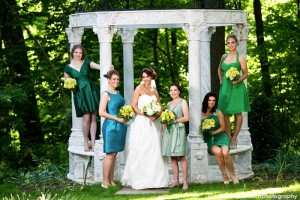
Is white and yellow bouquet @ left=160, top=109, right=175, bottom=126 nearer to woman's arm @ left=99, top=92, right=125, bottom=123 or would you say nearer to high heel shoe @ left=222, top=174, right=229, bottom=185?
woman's arm @ left=99, top=92, right=125, bottom=123

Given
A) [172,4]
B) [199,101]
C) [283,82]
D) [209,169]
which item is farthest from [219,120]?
[283,82]

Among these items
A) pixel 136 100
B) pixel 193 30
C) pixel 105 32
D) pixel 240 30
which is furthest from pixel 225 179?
pixel 105 32

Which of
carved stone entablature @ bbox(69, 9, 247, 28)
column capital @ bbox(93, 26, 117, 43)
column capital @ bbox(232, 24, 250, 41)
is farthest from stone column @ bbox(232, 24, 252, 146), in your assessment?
column capital @ bbox(93, 26, 117, 43)

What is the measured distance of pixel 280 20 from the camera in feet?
72.5

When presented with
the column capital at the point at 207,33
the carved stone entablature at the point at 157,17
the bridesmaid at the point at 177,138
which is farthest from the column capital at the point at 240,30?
the bridesmaid at the point at 177,138

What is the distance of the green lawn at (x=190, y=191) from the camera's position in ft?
38.2

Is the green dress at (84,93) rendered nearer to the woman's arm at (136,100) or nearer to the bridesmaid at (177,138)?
the woman's arm at (136,100)

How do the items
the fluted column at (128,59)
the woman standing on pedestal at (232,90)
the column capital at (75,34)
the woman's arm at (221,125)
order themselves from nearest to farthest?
the woman's arm at (221,125) → the woman standing on pedestal at (232,90) → the column capital at (75,34) → the fluted column at (128,59)

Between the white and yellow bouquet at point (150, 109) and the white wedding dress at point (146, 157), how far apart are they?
0.90 ft

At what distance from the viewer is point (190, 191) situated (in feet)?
42.5

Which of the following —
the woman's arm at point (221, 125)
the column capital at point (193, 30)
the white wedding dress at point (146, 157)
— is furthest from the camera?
the column capital at point (193, 30)

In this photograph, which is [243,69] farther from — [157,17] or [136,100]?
[136,100]

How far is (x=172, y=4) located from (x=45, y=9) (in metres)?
3.49

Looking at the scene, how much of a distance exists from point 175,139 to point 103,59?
202 centimetres
